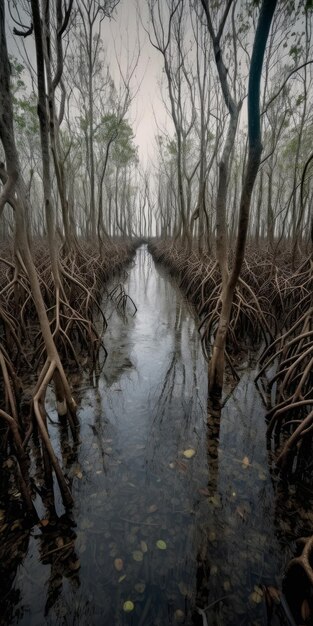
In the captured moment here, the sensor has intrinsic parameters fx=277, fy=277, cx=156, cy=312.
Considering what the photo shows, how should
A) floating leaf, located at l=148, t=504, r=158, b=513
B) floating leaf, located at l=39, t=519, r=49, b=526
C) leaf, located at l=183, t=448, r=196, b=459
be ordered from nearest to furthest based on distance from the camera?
1. floating leaf, located at l=39, t=519, r=49, b=526
2. floating leaf, located at l=148, t=504, r=158, b=513
3. leaf, located at l=183, t=448, r=196, b=459

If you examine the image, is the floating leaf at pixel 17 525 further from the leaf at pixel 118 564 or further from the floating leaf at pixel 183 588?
the floating leaf at pixel 183 588

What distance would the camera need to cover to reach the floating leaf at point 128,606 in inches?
52.3

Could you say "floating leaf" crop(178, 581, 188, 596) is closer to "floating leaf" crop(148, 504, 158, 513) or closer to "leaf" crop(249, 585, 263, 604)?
"leaf" crop(249, 585, 263, 604)

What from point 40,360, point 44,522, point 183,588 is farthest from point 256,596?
point 40,360

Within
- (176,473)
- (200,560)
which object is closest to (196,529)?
(200,560)

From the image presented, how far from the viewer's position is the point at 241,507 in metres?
1.85

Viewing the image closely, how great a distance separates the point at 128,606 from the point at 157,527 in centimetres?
41

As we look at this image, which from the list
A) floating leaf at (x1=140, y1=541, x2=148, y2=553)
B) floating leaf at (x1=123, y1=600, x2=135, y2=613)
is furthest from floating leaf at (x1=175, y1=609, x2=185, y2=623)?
floating leaf at (x1=140, y1=541, x2=148, y2=553)

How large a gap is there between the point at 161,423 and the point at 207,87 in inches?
373

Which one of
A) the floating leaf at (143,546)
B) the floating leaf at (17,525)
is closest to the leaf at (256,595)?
the floating leaf at (143,546)

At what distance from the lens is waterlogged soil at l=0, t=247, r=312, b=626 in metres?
1.34

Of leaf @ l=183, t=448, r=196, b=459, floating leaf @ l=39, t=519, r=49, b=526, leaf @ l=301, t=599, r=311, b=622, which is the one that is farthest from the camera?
leaf @ l=183, t=448, r=196, b=459

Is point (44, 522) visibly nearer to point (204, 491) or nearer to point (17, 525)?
point (17, 525)

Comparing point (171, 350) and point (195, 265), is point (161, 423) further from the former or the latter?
point (195, 265)
